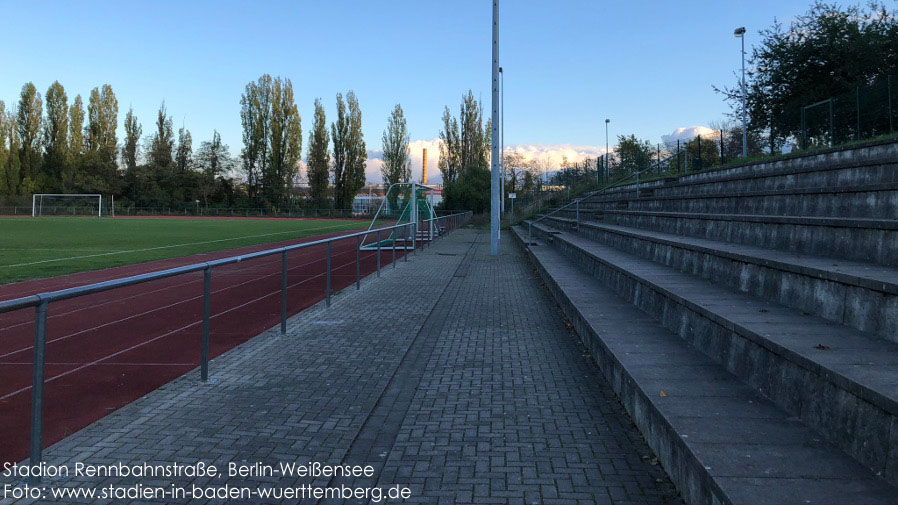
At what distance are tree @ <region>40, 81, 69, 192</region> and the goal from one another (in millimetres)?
6562

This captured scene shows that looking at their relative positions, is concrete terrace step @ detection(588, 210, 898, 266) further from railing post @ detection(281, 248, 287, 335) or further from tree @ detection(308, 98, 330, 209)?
tree @ detection(308, 98, 330, 209)

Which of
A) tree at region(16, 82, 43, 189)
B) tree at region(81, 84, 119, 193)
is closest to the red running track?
tree at region(81, 84, 119, 193)

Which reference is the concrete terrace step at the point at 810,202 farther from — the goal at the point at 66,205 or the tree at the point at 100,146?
the tree at the point at 100,146

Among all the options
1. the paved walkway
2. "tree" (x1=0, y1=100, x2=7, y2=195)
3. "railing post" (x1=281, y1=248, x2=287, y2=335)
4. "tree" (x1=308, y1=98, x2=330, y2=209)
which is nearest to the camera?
the paved walkway

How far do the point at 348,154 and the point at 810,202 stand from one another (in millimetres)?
66734

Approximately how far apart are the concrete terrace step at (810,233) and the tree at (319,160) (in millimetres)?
64218

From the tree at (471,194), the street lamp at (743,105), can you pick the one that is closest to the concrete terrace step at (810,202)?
the street lamp at (743,105)

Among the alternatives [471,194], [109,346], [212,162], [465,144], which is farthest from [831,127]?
[212,162]

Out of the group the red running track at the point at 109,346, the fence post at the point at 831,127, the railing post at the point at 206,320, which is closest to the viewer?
the red running track at the point at 109,346

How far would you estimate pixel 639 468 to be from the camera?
11.6 ft

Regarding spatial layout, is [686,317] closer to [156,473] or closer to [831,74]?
[156,473]

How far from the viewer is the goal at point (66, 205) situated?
6025 cm

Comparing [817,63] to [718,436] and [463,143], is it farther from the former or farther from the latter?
[463,143]

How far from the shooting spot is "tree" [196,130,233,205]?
7350cm
